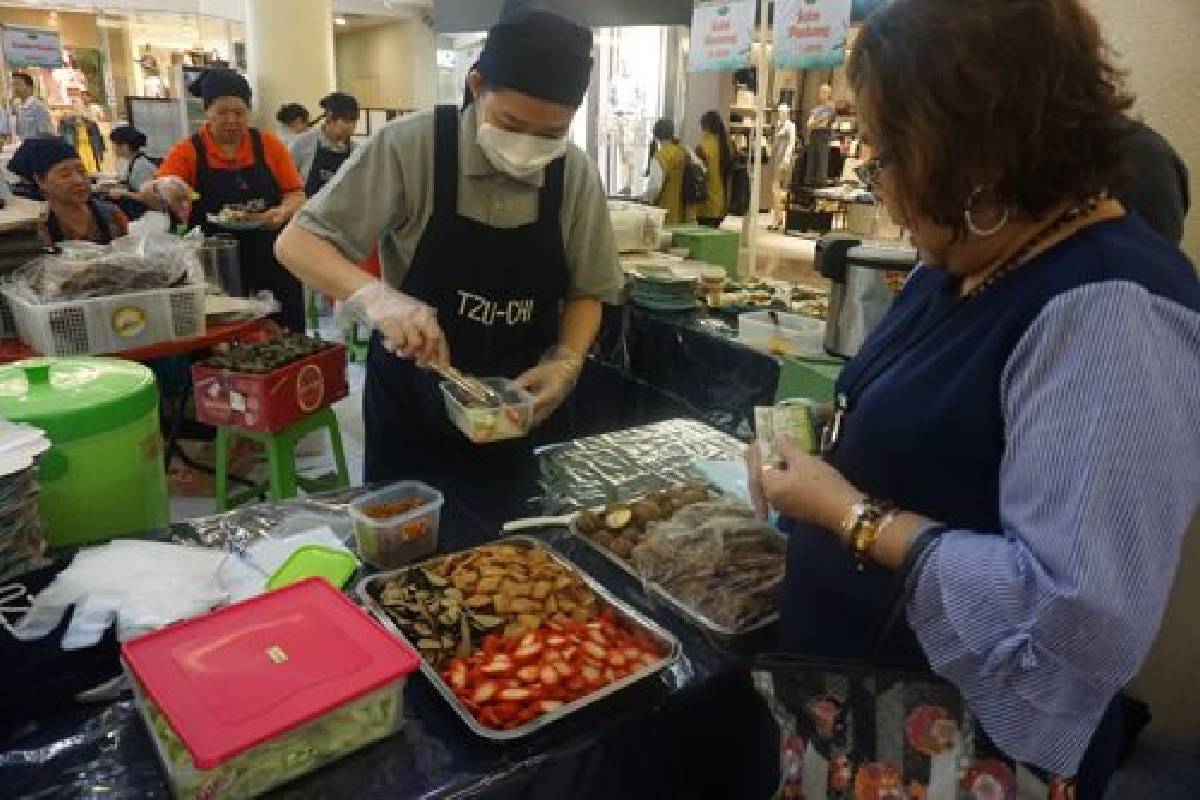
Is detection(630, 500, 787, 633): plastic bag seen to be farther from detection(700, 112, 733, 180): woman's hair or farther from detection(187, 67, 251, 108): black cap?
detection(700, 112, 733, 180): woman's hair

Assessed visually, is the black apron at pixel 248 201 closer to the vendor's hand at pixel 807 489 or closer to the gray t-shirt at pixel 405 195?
the gray t-shirt at pixel 405 195

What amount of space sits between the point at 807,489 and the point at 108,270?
2.52 m

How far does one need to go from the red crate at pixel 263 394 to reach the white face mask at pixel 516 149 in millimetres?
1305

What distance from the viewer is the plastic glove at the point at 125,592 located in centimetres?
110

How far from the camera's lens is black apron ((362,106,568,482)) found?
183cm

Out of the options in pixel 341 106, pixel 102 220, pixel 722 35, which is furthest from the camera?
pixel 341 106

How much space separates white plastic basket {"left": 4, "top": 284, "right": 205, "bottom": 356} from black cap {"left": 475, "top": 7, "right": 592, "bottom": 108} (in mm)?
1610

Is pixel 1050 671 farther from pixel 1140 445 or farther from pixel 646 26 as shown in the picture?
pixel 646 26

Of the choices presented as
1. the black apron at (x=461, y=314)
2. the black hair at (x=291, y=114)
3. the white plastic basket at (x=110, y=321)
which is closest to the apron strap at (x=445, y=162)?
the black apron at (x=461, y=314)

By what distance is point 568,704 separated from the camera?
A: 1021mm

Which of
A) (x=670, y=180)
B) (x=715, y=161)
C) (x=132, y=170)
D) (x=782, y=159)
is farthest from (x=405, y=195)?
(x=782, y=159)

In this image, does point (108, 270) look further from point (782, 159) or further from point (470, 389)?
point (782, 159)

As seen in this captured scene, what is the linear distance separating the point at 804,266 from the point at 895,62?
27.7ft

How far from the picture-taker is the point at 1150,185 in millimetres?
1457
